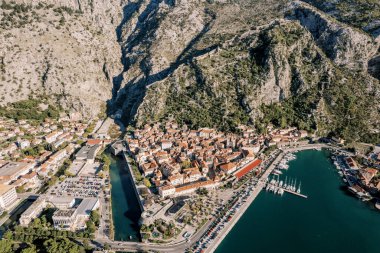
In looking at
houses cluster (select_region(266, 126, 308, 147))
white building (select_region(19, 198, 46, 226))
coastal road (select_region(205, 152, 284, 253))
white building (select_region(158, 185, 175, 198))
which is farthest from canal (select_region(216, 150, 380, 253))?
white building (select_region(19, 198, 46, 226))

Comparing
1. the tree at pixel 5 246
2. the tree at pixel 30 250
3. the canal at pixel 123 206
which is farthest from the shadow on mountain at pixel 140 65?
the tree at pixel 30 250

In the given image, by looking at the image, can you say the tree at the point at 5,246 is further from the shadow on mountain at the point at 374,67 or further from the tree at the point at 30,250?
the shadow on mountain at the point at 374,67

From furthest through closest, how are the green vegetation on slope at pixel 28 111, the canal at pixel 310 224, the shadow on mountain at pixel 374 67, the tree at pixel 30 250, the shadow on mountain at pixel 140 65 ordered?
1. the shadow on mountain at pixel 140 65
2. the shadow on mountain at pixel 374 67
3. the green vegetation on slope at pixel 28 111
4. the canal at pixel 310 224
5. the tree at pixel 30 250

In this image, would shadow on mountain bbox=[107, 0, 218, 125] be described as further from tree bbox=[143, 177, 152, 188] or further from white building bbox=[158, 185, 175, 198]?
white building bbox=[158, 185, 175, 198]

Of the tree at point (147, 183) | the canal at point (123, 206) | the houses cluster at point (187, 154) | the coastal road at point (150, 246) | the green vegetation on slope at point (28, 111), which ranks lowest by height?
the coastal road at point (150, 246)

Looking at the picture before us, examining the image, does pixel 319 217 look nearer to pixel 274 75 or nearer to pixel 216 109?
pixel 216 109

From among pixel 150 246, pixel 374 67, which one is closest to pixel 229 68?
pixel 374 67
